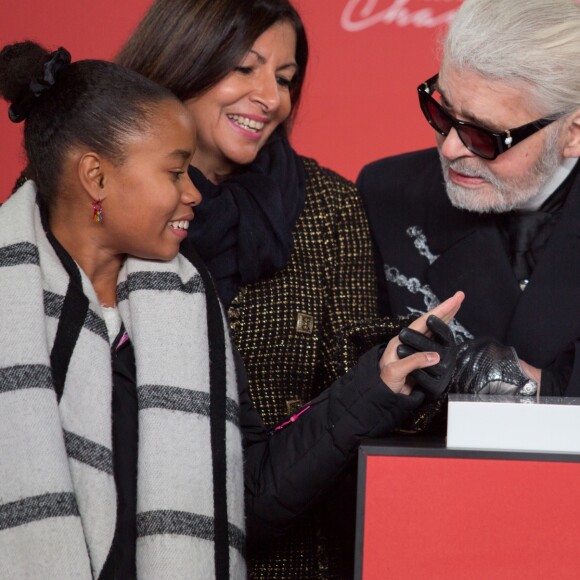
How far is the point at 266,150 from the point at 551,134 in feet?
1.59

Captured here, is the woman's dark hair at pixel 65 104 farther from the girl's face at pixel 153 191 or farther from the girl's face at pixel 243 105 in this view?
the girl's face at pixel 243 105

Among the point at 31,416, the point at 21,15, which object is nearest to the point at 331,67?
the point at 21,15

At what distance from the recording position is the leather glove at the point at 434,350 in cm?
138

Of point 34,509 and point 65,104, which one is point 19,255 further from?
A: point 34,509

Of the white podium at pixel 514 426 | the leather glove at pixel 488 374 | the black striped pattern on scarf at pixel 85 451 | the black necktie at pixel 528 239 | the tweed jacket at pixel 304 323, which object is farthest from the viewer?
the black necktie at pixel 528 239

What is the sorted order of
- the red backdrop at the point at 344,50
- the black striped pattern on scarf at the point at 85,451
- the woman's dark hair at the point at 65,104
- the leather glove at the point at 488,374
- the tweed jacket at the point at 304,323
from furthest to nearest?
the red backdrop at the point at 344,50, the tweed jacket at the point at 304,323, the leather glove at the point at 488,374, the woman's dark hair at the point at 65,104, the black striped pattern on scarf at the point at 85,451

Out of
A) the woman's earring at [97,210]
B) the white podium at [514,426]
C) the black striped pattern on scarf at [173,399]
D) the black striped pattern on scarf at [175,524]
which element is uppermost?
the woman's earring at [97,210]

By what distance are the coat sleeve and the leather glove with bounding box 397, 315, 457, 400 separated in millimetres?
36

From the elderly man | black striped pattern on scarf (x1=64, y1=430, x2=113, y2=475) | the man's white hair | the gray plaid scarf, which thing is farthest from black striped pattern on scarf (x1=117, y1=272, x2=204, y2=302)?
the man's white hair

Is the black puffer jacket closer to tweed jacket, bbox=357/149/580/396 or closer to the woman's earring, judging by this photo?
the woman's earring

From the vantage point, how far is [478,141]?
1.78 m

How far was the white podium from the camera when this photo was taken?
1187 mm

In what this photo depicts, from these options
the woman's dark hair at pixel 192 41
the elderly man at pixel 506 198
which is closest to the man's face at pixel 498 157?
the elderly man at pixel 506 198

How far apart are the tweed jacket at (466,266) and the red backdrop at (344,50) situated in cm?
66
